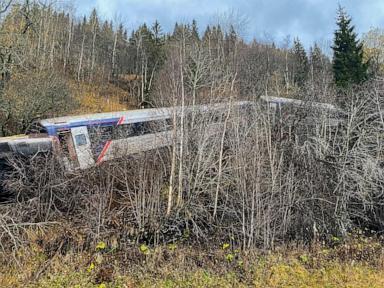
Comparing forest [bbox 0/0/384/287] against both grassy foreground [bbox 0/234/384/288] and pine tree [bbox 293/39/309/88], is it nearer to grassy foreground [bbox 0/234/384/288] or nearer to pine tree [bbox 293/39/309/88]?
grassy foreground [bbox 0/234/384/288]

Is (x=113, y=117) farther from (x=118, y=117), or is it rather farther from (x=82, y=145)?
(x=82, y=145)

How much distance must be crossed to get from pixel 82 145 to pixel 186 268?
8.71 m

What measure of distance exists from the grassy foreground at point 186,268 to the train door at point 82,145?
474cm

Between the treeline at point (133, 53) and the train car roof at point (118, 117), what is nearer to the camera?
the train car roof at point (118, 117)

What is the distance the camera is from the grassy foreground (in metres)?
9.31

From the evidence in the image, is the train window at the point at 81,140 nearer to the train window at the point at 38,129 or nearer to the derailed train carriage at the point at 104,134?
the derailed train carriage at the point at 104,134

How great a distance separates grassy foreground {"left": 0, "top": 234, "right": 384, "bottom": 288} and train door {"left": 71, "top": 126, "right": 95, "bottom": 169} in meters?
4.74

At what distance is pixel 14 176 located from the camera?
12.3 m

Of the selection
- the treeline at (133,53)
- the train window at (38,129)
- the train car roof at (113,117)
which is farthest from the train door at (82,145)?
the treeline at (133,53)

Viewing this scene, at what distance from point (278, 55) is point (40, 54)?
105 ft

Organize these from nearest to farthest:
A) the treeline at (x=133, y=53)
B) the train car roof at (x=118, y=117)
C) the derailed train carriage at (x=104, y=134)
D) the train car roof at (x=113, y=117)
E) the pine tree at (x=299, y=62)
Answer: the derailed train carriage at (x=104, y=134) → the train car roof at (x=118, y=117) → the train car roof at (x=113, y=117) → the treeline at (x=133, y=53) → the pine tree at (x=299, y=62)

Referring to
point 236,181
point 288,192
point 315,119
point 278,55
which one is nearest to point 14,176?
point 236,181

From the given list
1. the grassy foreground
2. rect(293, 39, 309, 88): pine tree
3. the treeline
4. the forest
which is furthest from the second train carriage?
rect(293, 39, 309, 88): pine tree

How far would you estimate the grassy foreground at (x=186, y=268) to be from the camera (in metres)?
9.31
